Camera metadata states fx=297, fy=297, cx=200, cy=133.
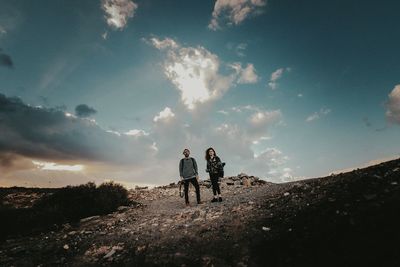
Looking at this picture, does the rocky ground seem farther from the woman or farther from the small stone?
the woman

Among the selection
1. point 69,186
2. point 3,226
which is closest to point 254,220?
point 3,226

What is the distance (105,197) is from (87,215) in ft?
5.24

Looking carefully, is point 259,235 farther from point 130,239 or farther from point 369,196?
point 130,239

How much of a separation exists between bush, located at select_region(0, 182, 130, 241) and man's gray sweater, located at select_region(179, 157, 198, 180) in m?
3.89

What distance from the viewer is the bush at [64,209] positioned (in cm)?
1195

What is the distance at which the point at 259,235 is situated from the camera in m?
7.66

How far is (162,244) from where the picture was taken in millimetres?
8188

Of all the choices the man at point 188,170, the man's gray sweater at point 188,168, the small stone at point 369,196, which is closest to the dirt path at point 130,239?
the man at point 188,170

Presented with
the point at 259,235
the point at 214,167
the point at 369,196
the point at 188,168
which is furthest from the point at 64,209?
the point at 369,196

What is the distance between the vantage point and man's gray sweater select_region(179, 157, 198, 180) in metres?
13.4

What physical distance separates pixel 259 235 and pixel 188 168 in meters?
6.22

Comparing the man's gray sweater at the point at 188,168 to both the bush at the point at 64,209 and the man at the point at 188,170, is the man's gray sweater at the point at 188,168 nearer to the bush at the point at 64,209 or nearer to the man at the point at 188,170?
the man at the point at 188,170

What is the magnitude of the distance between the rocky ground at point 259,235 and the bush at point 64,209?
960 mm

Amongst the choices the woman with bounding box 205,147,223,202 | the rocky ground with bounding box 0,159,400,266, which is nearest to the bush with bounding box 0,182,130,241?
the rocky ground with bounding box 0,159,400,266
